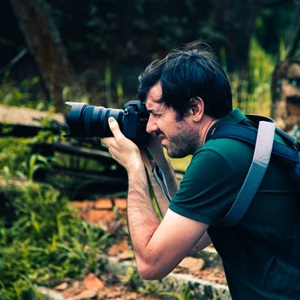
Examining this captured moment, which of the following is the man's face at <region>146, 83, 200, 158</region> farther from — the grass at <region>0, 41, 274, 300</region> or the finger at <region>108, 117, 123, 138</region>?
the grass at <region>0, 41, 274, 300</region>

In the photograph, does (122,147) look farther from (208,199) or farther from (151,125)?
(208,199)

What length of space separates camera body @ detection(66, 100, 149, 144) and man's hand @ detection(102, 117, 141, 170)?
0.04 m

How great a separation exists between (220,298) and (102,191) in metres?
1.85

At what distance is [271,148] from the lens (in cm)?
183

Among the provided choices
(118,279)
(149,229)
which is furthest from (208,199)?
(118,279)

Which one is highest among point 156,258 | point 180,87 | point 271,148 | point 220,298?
point 180,87

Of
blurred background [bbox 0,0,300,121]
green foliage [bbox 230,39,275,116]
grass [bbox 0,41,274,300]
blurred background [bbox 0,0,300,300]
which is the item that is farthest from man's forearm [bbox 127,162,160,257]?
blurred background [bbox 0,0,300,121]

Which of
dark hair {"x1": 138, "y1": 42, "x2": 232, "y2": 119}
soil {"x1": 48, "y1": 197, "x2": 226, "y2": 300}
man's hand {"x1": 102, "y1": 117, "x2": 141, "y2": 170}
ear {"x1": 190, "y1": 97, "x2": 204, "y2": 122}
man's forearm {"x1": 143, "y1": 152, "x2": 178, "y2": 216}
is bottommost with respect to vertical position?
soil {"x1": 48, "y1": 197, "x2": 226, "y2": 300}

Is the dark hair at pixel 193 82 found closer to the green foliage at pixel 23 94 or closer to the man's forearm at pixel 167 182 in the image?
the man's forearm at pixel 167 182

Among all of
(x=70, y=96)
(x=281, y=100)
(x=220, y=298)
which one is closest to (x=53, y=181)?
(x=70, y=96)

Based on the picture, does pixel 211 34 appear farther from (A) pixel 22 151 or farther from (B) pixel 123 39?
(A) pixel 22 151

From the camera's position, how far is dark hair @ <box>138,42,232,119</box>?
200cm

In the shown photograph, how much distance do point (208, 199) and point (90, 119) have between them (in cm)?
77

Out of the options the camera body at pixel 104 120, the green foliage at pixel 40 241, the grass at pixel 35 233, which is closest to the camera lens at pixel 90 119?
the camera body at pixel 104 120
